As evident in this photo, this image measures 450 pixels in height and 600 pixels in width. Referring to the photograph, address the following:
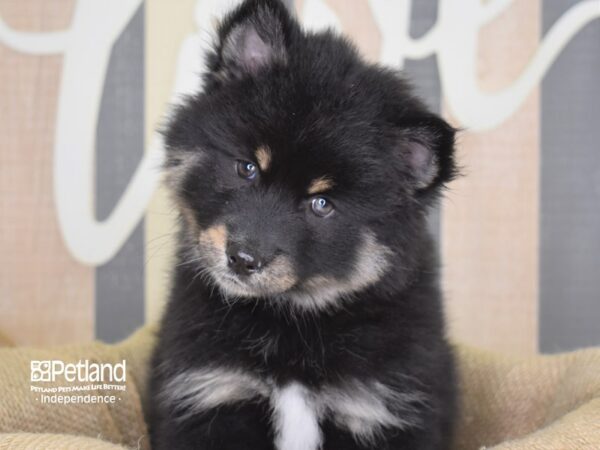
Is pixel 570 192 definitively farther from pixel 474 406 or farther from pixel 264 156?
pixel 264 156

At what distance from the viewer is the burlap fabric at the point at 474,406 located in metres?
2.56

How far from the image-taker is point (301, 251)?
2.57 m

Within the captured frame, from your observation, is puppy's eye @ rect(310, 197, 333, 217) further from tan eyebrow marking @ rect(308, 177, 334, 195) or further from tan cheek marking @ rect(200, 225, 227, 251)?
tan cheek marking @ rect(200, 225, 227, 251)

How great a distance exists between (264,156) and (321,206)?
0.24 meters

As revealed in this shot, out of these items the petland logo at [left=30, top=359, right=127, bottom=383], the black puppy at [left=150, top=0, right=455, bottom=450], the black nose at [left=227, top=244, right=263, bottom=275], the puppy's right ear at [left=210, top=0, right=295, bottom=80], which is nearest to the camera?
the black nose at [left=227, top=244, right=263, bottom=275]

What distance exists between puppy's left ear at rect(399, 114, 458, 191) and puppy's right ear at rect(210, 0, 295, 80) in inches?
19.3

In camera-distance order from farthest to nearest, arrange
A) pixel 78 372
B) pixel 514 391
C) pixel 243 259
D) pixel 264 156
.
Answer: pixel 514 391 < pixel 78 372 < pixel 264 156 < pixel 243 259

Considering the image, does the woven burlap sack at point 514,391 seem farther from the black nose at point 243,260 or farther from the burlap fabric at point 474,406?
the black nose at point 243,260

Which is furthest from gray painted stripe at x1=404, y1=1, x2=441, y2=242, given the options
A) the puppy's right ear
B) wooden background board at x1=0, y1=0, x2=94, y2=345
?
wooden background board at x1=0, y1=0, x2=94, y2=345

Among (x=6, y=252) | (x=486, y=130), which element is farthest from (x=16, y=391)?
(x=486, y=130)

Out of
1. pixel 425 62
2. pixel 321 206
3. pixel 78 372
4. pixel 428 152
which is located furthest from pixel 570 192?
pixel 78 372

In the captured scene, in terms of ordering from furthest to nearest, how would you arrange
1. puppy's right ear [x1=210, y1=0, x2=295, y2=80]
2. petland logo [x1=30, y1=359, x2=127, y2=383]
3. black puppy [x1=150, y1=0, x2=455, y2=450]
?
petland logo [x1=30, y1=359, x2=127, y2=383] < puppy's right ear [x1=210, y1=0, x2=295, y2=80] < black puppy [x1=150, y1=0, x2=455, y2=450]

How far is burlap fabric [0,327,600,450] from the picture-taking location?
2.56 m

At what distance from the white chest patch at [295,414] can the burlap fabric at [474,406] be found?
538mm
